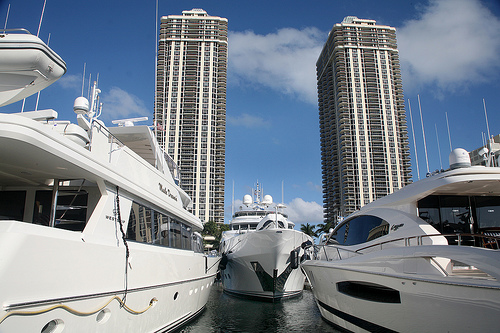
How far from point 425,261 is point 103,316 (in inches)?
197

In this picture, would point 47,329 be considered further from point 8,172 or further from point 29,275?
point 8,172

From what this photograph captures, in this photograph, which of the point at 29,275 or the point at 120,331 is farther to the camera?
the point at 120,331

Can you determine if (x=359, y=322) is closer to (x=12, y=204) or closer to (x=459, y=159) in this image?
(x=459, y=159)

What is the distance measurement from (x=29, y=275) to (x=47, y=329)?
80 cm

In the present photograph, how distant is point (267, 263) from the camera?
14672 millimetres

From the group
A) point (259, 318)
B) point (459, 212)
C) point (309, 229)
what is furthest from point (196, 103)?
point (459, 212)

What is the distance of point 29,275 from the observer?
3.67m

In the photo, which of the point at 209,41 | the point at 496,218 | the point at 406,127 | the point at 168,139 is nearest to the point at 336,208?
the point at 406,127

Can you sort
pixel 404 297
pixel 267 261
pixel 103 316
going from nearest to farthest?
pixel 103 316 < pixel 404 297 < pixel 267 261

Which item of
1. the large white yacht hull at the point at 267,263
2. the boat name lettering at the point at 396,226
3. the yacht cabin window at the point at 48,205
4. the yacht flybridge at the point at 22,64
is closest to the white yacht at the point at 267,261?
the large white yacht hull at the point at 267,263

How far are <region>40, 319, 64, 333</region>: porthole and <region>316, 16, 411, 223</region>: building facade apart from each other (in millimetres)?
74337

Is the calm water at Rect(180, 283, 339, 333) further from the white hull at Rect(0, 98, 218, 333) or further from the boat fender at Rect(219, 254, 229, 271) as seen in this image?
the white hull at Rect(0, 98, 218, 333)

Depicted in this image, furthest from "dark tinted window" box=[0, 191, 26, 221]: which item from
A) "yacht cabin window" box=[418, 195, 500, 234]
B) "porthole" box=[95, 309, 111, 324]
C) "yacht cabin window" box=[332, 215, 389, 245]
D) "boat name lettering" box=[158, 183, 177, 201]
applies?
"yacht cabin window" box=[418, 195, 500, 234]

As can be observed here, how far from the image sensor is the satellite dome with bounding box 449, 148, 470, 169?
6.45 m
